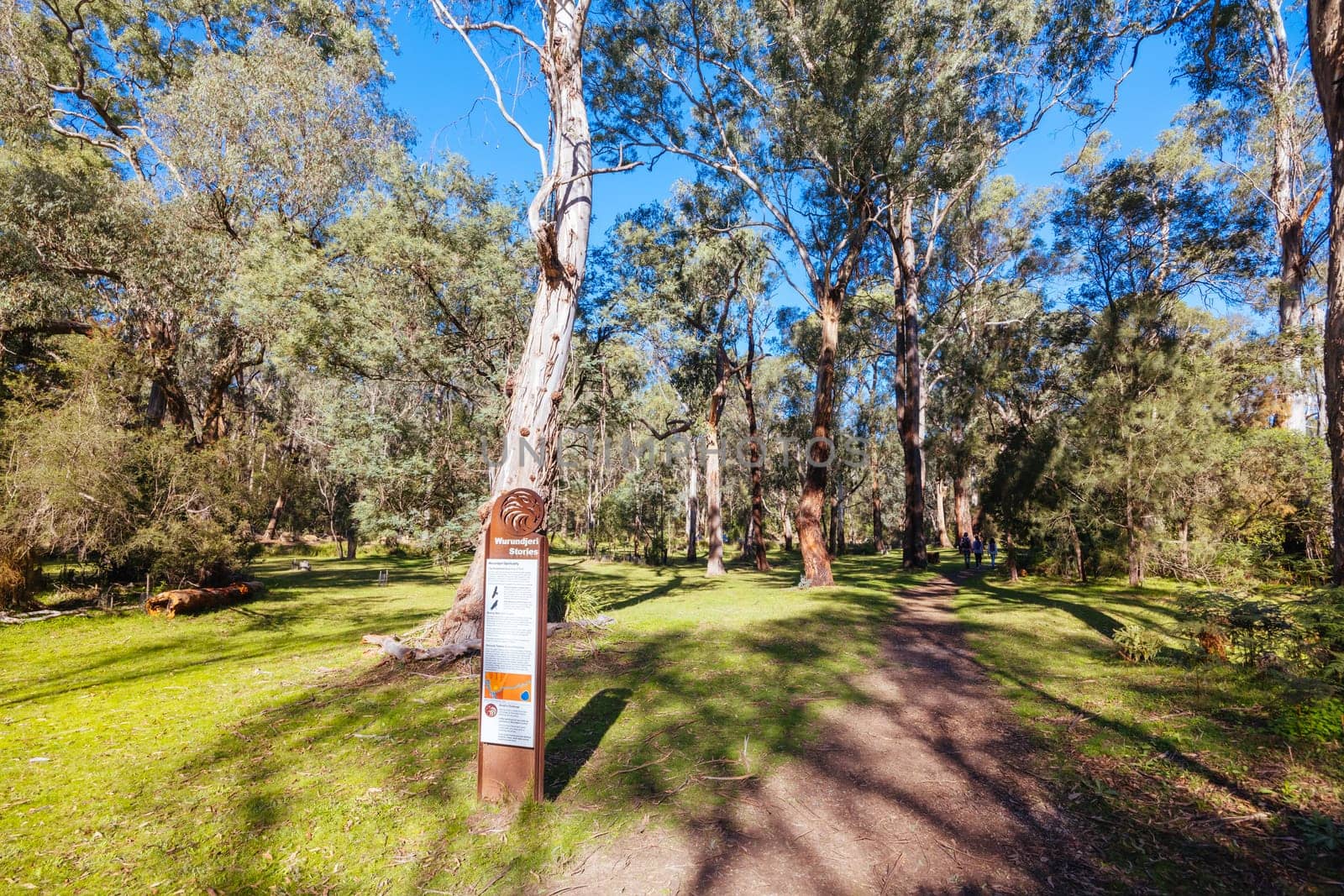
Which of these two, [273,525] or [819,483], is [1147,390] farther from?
[273,525]

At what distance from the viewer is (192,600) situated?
9234 millimetres

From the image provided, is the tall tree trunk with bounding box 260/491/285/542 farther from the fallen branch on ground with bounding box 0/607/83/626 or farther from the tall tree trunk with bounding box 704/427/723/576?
the tall tree trunk with bounding box 704/427/723/576

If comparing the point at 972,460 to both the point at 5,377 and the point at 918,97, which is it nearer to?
the point at 918,97

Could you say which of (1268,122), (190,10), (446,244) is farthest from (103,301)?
(1268,122)

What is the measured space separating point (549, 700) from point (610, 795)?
186 centimetres

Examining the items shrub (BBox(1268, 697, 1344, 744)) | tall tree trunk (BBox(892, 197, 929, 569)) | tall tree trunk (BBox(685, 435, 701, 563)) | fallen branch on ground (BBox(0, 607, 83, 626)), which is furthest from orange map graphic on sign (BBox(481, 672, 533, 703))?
tall tree trunk (BBox(685, 435, 701, 563))

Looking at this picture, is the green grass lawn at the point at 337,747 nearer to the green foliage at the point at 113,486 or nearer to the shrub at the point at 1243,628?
the green foliage at the point at 113,486

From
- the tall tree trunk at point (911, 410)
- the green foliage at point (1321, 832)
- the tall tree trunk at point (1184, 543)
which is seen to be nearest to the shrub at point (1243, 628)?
the green foliage at point (1321, 832)

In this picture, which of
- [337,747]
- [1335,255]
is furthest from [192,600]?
[1335,255]

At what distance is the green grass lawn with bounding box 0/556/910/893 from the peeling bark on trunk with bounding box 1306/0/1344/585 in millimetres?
4669

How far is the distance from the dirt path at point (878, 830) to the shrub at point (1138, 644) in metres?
2.47

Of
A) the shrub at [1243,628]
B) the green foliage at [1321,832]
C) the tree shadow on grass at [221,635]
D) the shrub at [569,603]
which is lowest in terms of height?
the tree shadow on grass at [221,635]

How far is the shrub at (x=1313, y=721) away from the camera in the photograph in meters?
3.76

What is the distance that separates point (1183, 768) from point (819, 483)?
8894mm
